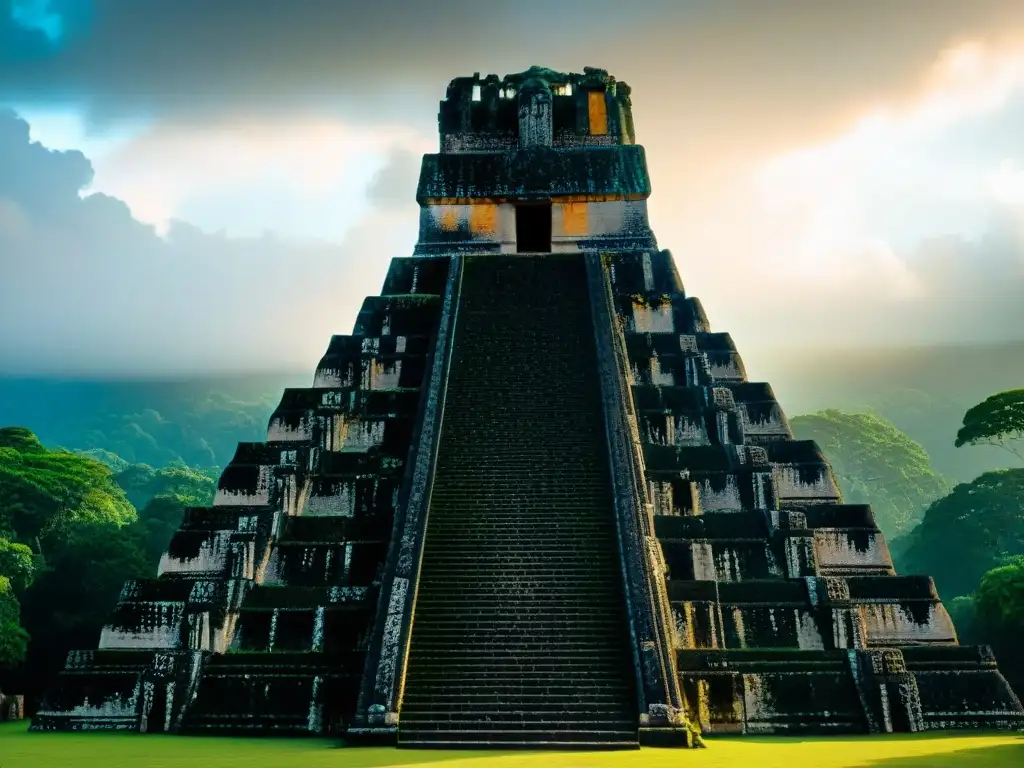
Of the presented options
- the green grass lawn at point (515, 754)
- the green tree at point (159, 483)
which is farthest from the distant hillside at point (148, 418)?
the green grass lawn at point (515, 754)

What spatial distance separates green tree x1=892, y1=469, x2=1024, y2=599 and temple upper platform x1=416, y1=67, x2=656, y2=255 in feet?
47.9

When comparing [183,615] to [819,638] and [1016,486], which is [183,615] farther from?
[1016,486]

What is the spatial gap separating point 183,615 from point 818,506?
25.2 ft

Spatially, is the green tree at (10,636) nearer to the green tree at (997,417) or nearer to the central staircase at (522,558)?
the central staircase at (522,558)

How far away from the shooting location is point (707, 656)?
11844 millimetres

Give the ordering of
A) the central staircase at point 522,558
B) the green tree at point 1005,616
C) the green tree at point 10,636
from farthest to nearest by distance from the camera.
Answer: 1. the green tree at point 1005,616
2. the green tree at point 10,636
3. the central staircase at point 522,558

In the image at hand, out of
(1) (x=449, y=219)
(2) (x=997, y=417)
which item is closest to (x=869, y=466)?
(2) (x=997, y=417)

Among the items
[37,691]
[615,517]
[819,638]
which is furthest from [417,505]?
[37,691]

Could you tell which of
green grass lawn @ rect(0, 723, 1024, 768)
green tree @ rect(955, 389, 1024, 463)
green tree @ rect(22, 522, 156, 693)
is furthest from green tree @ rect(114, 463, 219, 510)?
green grass lawn @ rect(0, 723, 1024, 768)

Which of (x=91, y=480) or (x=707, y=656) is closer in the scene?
(x=707, y=656)

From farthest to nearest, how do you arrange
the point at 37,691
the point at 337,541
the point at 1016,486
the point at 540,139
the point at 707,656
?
the point at 1016,486 → the point at 540,139 → the point at 37,691 → the point at 337,541 → the point at 707,656

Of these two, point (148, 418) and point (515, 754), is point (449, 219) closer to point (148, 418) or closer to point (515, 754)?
point (515, 754)

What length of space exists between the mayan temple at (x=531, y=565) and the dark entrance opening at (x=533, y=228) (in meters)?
1.67

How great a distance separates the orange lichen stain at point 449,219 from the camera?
1967 centimetres
